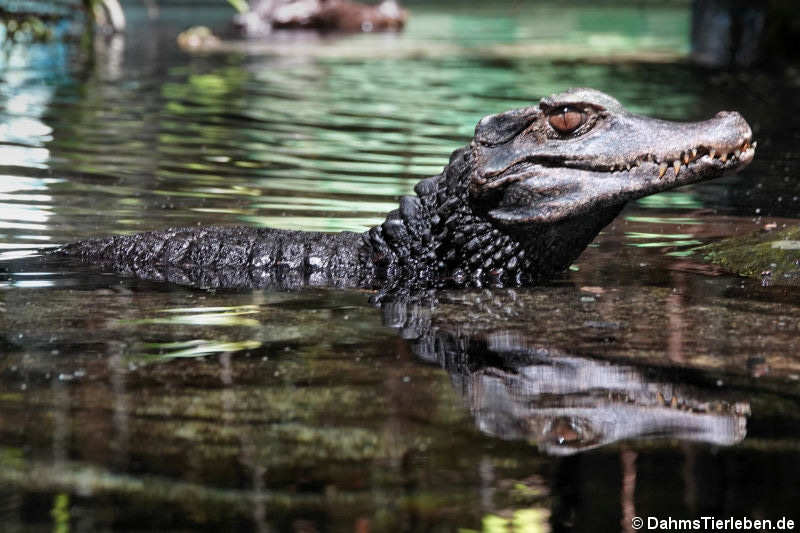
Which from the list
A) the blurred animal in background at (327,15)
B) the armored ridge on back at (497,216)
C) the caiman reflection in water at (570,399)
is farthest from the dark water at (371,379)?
the blurred animal in background at (327,15)

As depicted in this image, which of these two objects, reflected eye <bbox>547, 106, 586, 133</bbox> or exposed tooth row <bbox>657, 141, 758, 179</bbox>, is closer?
exposed tooth row <bbox>657, 141, 758, 179</bbox>

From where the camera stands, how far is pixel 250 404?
353cm

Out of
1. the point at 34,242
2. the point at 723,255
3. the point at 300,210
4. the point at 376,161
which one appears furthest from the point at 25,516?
the point at 376,161

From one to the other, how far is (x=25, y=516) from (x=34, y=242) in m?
3.95

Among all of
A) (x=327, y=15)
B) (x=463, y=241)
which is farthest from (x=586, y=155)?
(x=327, y=15)

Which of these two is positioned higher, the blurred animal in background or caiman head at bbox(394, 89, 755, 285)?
the blurred animal in background

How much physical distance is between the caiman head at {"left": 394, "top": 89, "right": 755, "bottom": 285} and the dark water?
318mm

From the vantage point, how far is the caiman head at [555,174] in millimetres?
5234

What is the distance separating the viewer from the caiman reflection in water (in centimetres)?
322

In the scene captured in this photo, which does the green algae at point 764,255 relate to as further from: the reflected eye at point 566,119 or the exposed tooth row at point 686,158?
the reflected eye at point 566,119

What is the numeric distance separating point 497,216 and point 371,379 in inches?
78.9

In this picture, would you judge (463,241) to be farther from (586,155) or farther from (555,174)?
(586,155)

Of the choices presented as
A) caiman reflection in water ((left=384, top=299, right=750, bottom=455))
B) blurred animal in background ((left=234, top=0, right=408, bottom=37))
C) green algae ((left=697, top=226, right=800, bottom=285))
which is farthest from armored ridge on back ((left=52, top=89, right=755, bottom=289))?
blurred animal in background ((left=234, top=0, right=408, bottom=37))

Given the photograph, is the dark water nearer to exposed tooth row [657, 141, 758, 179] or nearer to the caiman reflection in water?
the caiman reflection in water
